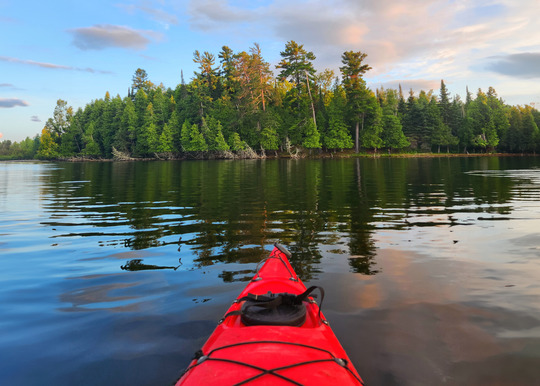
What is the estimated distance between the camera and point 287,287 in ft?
14.3

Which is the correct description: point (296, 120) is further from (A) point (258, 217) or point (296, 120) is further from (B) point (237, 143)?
(A) point (258, 217)

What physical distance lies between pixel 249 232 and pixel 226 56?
77.2 meters

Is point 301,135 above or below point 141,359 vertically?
above

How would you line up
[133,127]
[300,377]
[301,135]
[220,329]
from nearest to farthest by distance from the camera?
[300,377] < [220,329] < [301,135] < [133,127]

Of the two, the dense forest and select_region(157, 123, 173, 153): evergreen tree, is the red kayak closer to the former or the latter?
the dense forest

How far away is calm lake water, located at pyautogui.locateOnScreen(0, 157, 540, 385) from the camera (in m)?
3.73

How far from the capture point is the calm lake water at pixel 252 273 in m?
3.73

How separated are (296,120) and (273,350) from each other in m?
72.3

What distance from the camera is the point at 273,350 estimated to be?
2639mm

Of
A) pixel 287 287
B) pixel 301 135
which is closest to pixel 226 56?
pixel 301 135

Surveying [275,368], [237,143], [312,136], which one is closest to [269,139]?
Answer: [237,143]

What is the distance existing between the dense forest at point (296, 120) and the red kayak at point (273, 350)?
66.1 metres

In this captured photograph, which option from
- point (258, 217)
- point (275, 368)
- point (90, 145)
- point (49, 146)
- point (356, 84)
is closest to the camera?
point (275, 368)

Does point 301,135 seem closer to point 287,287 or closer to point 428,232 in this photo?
point 428,232
